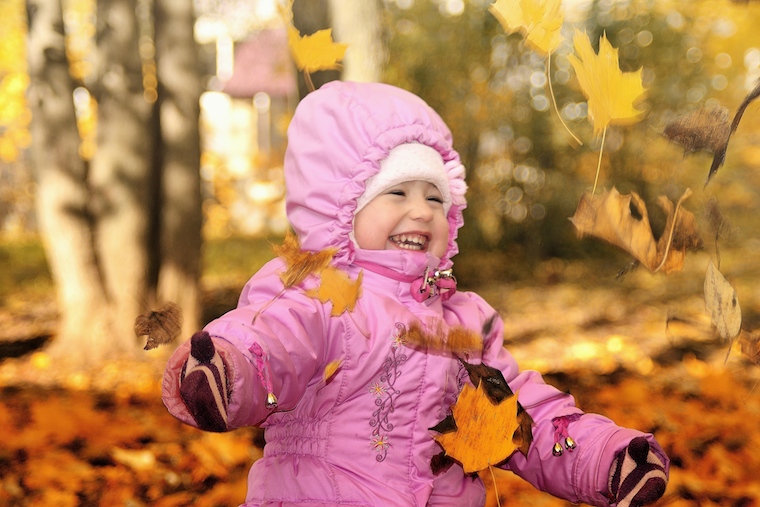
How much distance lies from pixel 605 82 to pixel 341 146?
725 millimetres

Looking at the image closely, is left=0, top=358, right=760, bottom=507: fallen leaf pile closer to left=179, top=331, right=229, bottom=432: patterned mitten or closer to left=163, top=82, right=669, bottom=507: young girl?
left=163, top=82, right=669, bottom=507: young girl

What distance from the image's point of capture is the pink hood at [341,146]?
80.7 inches

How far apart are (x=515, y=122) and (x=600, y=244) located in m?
2.67

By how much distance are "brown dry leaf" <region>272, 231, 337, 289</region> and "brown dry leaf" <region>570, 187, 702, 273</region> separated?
0.65 metres

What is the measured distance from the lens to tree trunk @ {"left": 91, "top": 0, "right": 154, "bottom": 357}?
19.1 ft

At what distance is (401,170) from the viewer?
6.75 ft

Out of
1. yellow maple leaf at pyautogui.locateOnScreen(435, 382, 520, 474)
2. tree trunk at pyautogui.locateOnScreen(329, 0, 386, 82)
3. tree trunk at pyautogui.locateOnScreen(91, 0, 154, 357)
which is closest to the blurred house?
tree trunk at pyautogui.locateOnScreen(91, 0, 154, 357)

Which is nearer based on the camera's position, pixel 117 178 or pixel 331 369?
pixel 331 369

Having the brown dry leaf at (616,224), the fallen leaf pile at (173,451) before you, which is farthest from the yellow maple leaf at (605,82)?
the fallen leaf pile at (173,451)

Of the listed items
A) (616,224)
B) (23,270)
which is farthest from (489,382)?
(23,270)

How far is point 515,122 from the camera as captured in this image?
10000mm

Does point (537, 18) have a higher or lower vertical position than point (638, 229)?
higher

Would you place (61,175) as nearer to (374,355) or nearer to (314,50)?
(314,50)

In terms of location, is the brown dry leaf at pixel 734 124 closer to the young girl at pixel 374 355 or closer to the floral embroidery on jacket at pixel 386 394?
the young girl at pixel 374 355
